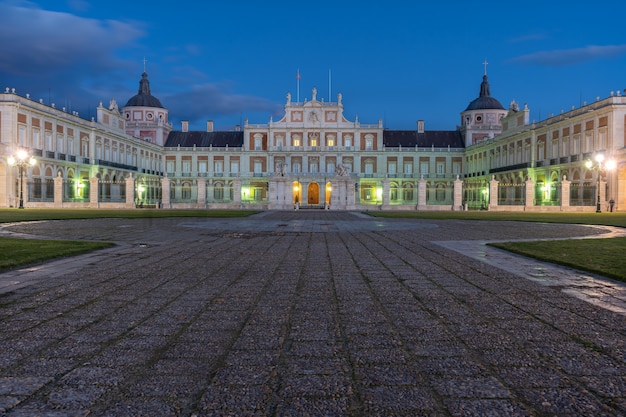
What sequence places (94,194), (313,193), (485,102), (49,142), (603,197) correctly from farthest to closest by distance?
1. (485,102)
2. (313,193)
3. (49,142)
4. (94,194)
5. (603,197)

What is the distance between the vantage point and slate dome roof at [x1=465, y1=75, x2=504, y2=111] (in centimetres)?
7219

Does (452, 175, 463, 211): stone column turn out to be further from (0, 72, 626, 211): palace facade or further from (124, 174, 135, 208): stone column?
(124, 174, 135, 208): stone column

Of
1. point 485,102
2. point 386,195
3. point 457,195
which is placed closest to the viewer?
point 457,195

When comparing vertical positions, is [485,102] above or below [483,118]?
above

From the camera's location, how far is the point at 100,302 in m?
4.60

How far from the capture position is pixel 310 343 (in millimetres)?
3391

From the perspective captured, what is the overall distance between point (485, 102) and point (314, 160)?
91.5 feet

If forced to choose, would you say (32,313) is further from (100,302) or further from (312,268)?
(312,268)

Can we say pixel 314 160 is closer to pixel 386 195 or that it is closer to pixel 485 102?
pixel 386 195

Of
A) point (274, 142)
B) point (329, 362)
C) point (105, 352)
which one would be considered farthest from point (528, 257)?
point (274, 142)

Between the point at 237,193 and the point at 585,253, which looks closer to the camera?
the point at 585,253

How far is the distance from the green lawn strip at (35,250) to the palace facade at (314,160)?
2905 centimetres

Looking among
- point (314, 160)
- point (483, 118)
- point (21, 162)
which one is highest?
point (483, 118)

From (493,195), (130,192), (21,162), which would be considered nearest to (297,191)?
(130,192)
